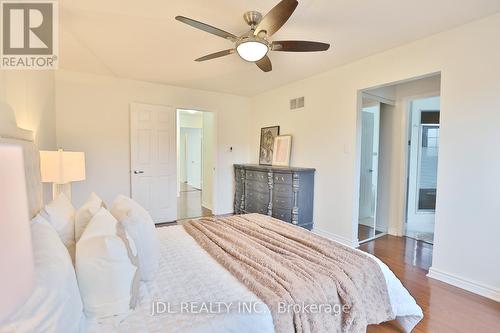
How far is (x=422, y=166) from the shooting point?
4.65 m

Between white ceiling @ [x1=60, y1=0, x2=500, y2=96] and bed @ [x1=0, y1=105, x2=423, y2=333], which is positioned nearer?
bed @ [x1=0, y1=105, x2=423, y2=333]

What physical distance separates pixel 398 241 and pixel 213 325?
11.6ft

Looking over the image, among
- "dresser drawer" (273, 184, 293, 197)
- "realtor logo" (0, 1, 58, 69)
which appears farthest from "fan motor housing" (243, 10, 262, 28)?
→ "dresser drawer" (273, 184, 293, 197)

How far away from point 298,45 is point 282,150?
97.6 inches

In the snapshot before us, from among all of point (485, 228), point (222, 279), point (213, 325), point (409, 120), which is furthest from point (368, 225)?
point (213, 325)

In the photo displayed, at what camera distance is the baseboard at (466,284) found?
2.26 m

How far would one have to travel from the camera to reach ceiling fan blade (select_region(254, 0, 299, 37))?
1637 millimetres

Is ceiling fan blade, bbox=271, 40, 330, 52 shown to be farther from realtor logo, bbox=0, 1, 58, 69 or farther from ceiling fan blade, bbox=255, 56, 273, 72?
realtor logo, bbox=0, 1, 58, 69

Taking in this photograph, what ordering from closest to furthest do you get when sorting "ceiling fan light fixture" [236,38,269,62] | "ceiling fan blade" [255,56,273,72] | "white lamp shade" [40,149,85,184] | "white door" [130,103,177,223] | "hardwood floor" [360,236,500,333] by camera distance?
"hardwood floor" [360,236,500,333] < "ceiling fan light fixture" [236,38,269,62] < "white lamp shade" [40,149,85,184] < "ceiling fan blade" [255,56,273,72] < "white door" [130,103,177,223]

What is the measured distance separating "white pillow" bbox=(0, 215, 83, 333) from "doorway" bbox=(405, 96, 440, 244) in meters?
4.30

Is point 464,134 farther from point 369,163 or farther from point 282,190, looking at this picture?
point 282,190

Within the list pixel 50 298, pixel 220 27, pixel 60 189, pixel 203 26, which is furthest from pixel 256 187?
pixel 50 298

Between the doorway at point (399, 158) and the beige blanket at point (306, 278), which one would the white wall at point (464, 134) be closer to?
the doorway at point (399, 158)

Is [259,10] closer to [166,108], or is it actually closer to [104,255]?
[104,255]
